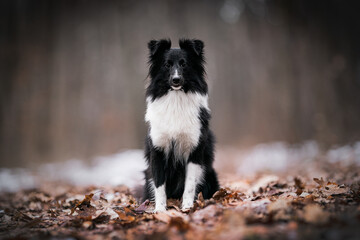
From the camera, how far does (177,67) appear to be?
3783mm

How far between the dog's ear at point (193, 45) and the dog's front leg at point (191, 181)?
1562mm

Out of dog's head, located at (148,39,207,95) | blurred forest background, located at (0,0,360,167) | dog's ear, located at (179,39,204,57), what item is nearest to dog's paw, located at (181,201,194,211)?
dog's head, located at (148,39,207,95)

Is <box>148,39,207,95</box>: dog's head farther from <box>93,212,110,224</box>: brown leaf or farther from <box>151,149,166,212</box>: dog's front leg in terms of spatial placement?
<box>93,212,110,224</box>: brown leaf

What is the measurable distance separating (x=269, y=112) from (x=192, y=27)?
23.4 ft

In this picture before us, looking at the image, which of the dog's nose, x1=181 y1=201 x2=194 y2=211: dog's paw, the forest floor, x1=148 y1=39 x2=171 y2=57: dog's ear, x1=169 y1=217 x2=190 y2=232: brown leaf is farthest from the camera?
x1=148 y1=39 x2=171 y2=57: dog's ear

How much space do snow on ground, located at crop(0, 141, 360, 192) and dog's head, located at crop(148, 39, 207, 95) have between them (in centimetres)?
434

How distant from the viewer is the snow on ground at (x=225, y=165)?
8.30 meters

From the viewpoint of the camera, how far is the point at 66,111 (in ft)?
57.7

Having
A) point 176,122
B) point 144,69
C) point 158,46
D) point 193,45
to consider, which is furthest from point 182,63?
point 144,69

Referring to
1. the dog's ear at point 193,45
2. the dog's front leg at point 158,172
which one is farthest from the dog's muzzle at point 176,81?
the dog's front leg at point 158,172

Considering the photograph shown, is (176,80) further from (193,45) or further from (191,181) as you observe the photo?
(191,181)

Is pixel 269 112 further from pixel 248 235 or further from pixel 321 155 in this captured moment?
pixel 248 235

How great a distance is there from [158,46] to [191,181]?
1905 mm

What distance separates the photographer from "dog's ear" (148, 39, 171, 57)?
3898mm
